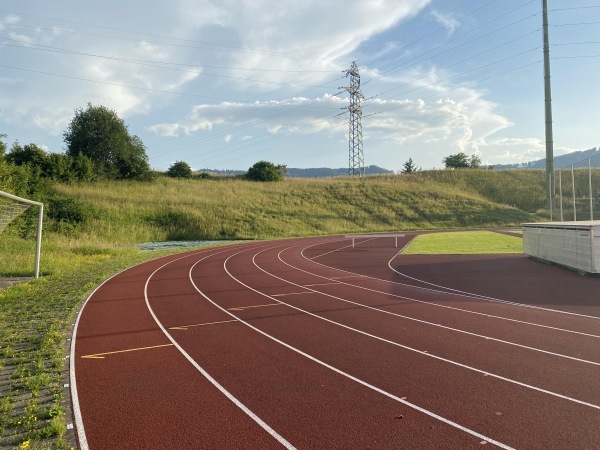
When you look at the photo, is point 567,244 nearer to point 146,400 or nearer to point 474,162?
point 146,400

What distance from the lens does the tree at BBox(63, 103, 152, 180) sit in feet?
194

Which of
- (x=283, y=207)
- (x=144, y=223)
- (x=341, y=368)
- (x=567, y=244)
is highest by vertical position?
(x=283, y=207)

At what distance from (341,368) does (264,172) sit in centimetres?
6573

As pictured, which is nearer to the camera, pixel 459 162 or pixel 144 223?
pixel 144 223

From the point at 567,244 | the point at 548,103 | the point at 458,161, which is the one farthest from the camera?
the point at 458,161

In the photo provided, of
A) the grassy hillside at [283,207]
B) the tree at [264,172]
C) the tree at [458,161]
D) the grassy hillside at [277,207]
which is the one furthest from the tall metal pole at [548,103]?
the tree at [458,161]

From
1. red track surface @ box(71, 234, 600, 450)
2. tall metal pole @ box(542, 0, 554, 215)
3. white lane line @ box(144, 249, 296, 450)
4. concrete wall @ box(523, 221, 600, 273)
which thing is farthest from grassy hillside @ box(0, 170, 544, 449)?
tall metal pole @ box(542, 0, 554, 215)

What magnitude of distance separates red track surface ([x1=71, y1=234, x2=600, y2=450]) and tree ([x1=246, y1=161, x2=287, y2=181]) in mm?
58294

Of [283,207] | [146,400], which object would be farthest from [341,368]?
[283,207]

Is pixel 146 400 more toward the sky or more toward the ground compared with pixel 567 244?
more toward the ground

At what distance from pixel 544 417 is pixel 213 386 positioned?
12.9ft

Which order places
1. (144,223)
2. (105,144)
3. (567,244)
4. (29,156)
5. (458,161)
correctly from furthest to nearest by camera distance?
(458,161) → (105,144) → (29,156) → (144,223) → (567,244)

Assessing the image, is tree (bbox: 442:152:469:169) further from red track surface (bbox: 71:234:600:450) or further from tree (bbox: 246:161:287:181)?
red track surface (bbox: 71:234:600:450)

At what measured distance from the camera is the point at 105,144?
196ft
